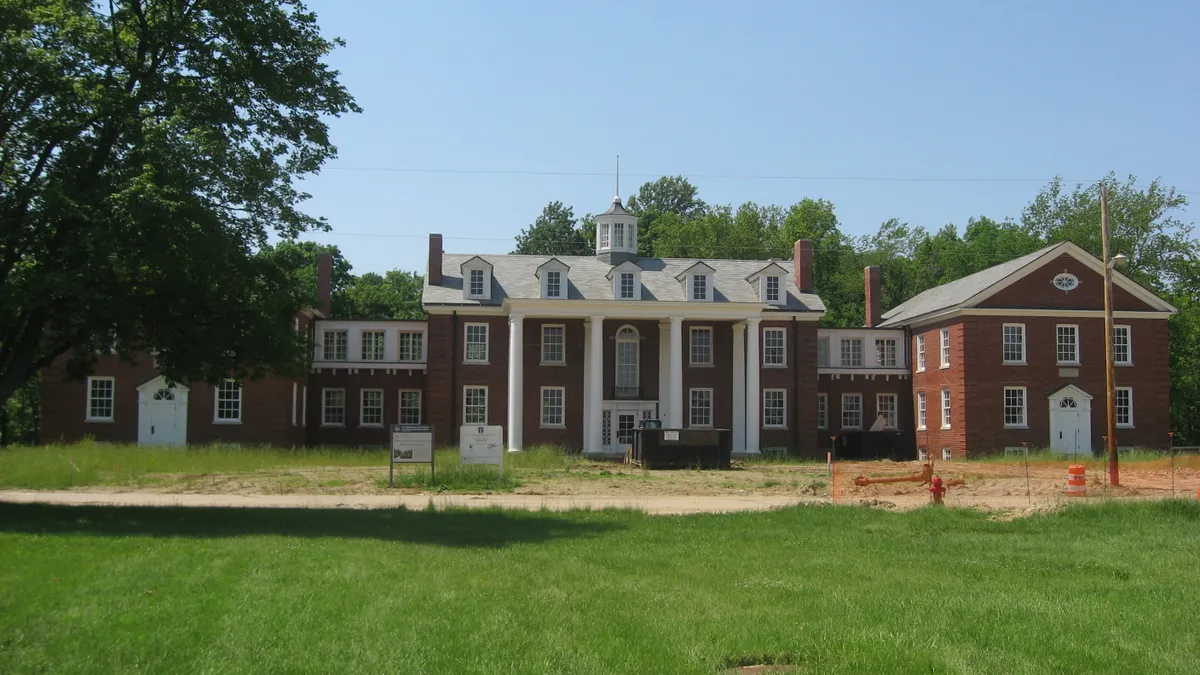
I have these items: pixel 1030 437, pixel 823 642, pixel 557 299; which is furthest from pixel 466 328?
pixel 823 642

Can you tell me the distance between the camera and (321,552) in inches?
546

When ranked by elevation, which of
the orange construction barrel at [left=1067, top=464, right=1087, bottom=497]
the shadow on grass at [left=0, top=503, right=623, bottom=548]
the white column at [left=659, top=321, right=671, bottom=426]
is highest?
the white column at [left=659, top=321, right=671, bottom=426]

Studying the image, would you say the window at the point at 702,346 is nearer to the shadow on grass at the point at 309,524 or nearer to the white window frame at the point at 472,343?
the white window frame at the point at 472,343

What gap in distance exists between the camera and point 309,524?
17.9 metres

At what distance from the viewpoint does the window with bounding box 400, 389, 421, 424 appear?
49.5 meters

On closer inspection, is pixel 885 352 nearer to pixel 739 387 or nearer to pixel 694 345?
pixel 739 387

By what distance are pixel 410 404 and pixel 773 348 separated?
17.2m

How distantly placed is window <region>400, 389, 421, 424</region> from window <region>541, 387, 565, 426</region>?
6174mm

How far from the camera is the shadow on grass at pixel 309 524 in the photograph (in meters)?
16.2

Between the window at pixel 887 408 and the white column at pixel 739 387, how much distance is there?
8.25 metres

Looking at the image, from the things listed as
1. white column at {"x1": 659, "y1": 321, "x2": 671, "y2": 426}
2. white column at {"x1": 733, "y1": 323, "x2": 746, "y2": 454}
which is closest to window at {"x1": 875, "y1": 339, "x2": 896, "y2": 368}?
white column at {"x1": 733, "y1": 323, "x2": 746, "y2": 454}

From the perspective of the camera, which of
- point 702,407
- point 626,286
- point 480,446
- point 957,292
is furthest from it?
point 957,292

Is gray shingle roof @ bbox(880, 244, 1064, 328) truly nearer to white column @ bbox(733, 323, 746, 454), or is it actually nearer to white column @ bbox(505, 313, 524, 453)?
white column @ bbox(733, 323, 746, 454)

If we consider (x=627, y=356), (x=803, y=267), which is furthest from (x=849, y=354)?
(x=627, y=356)
